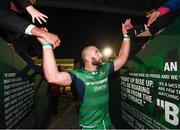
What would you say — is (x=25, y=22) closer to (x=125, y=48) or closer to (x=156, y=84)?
(x=125, y=48)

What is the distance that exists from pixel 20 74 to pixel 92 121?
1429mm

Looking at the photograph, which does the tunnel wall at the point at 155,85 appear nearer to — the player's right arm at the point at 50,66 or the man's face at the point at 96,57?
the man's face at the point at 96,57

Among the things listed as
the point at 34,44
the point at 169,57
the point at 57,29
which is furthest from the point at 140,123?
the point at 57,29

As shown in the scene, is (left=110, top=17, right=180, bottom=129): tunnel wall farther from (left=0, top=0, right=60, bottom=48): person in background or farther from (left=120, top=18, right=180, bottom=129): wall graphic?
(left=0, top=0, right=60, bottom=48): person in background

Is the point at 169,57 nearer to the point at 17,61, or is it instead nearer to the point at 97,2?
the point at 17,61

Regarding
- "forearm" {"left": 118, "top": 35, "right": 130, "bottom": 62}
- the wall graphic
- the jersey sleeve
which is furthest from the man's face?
the jersey sleeve

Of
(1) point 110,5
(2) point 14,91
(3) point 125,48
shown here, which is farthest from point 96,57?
(1) point 110,5

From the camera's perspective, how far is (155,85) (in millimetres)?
3047

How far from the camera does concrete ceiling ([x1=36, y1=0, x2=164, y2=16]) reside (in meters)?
9.34

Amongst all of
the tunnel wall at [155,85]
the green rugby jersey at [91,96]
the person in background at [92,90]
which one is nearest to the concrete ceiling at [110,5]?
the tunnel wall at [155,85]

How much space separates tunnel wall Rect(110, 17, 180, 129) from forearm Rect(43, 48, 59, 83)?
3.97ft

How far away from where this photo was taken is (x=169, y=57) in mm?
2719

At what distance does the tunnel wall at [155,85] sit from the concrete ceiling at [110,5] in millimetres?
5658

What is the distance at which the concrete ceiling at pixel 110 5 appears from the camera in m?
9.34
